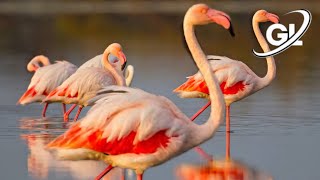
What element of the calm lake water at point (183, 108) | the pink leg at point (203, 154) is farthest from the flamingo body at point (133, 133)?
the pink leg at point (203, 154)

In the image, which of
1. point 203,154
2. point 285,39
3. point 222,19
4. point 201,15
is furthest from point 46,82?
point 285,39

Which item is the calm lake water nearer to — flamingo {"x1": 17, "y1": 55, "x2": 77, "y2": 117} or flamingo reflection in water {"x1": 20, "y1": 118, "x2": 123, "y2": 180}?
flamingo reflection in water {"x1": 20, "y1": 118, "x2": 123, "y2": 180}

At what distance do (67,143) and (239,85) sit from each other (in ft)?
20.0

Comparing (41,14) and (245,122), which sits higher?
(41,14)

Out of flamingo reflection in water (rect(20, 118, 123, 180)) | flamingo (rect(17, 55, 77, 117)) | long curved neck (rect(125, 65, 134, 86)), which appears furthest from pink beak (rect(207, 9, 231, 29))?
long curved neck (rect(125, 65, 134, 86))

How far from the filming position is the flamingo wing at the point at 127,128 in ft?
28.7

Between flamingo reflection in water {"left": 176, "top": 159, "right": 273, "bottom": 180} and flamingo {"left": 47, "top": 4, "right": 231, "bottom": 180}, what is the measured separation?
5.47 feet

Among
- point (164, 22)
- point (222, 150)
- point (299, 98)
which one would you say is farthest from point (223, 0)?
point (222, 150)

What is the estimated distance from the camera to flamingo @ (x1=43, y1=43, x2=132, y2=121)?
14523 mm

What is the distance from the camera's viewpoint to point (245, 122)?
1470 cm

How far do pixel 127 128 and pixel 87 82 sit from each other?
19.4 feet

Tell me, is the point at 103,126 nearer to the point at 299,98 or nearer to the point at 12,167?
the point at 12,167

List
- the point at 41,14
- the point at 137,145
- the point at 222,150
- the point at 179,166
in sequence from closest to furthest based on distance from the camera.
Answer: the point at 137,145 → the point at 179,166 → the point at 222,150 → the point at 41,14

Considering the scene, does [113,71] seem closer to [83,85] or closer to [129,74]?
[83,85]
